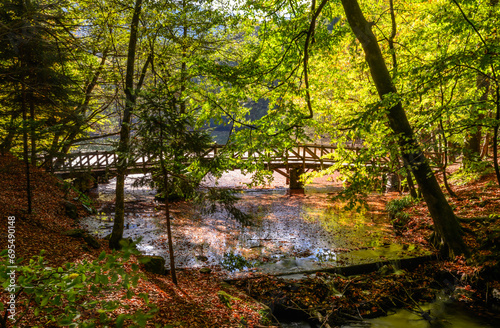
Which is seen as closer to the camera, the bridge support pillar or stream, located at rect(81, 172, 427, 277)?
stream, located at rect(81, 172, 427, 277)

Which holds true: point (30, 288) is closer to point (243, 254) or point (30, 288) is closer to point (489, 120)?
point (489, 120)

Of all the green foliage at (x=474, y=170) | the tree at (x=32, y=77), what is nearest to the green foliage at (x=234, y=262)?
the tree at (x=32, y=77)

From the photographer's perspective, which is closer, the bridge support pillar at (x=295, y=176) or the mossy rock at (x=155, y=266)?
the mossy rock at (x=155, y=266)

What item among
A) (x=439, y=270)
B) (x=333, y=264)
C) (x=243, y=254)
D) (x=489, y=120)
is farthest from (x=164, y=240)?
(x=489, y=120)

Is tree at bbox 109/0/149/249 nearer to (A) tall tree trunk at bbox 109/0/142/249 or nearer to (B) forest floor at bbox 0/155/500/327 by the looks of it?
(A) tall tree trunk at bbox 109/0/142/249

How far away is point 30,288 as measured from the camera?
1.57 meters

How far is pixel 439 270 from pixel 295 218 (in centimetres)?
698

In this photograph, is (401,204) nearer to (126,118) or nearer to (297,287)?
(297,287)

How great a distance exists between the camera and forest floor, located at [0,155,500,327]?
18.1ft

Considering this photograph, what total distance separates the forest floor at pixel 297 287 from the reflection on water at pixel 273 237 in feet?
3.38

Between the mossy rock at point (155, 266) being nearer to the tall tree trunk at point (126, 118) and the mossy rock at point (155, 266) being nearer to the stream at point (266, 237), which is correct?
the stream at point (266, 237)

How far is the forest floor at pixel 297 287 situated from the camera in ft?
18.1

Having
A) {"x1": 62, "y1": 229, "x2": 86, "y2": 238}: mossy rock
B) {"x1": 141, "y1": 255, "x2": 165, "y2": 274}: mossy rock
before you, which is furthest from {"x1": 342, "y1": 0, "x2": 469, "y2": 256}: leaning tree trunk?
{"x1": 62, "y1": 229, "x2": 86, "y2": 238}: mossy rock

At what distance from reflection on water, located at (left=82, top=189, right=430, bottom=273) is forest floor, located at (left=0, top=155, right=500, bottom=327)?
103 cm
